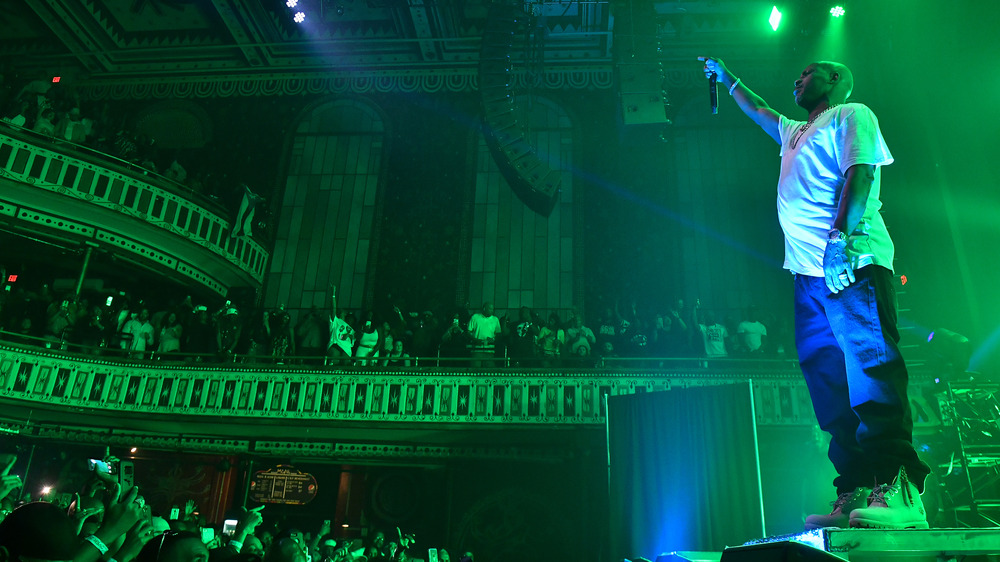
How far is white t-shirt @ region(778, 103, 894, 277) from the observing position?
1.95 m

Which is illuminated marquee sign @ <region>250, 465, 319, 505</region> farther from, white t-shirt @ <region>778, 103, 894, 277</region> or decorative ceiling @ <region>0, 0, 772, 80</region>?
white t-shirt @ <region>778, 103, 894, 277</region>

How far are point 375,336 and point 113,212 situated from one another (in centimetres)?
558

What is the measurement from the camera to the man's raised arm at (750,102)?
2580mm

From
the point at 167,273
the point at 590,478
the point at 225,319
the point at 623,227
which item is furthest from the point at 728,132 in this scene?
the point at 167,273

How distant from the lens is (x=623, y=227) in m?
14.7

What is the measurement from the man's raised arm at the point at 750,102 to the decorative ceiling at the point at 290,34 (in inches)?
473

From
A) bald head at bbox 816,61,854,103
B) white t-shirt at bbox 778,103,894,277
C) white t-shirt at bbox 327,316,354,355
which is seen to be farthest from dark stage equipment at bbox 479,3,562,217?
white t-shirt at bbox 778,103,894,277

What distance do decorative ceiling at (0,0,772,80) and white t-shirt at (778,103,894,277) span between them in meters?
12.9

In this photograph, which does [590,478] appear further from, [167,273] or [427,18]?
[427,18]

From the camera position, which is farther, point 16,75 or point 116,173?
point 16,75

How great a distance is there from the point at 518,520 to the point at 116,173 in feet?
32.8

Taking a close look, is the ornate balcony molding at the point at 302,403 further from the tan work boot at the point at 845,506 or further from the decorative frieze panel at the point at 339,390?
the tan work boot at the point at 845,506

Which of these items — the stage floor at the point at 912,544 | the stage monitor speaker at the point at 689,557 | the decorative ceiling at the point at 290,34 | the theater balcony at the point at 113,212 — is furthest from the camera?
the decorative ceiling at the point at 290,34

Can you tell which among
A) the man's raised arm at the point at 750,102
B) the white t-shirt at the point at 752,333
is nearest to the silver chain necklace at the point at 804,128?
the man's raised arm at the point at 750,102
